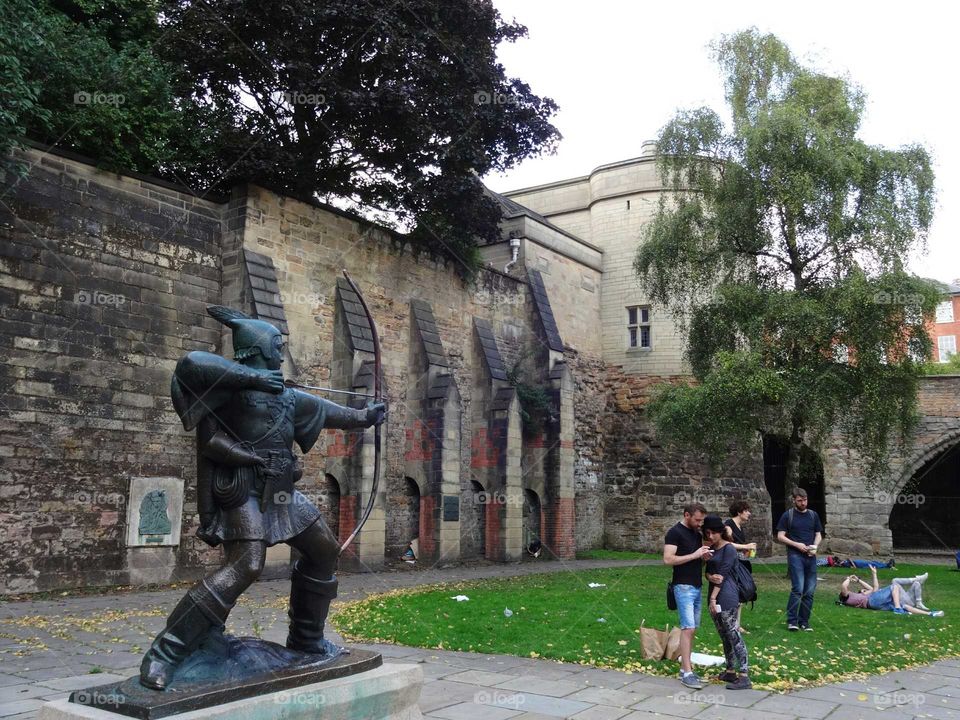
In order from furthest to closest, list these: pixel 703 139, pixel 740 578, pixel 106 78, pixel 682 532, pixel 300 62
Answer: pixel 703 139 → pixel 300 62 → pixel 106 78 → pixel 740 578 → pixel 682 532

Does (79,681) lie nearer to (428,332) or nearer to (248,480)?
(248,480)

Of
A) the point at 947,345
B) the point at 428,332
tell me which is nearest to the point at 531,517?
the point at 428,332

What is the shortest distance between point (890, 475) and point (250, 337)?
74.3 ft

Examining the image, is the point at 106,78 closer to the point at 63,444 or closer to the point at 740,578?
the point at 63,444

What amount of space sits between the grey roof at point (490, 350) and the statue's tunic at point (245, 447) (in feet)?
52.3

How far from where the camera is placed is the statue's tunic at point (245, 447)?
4910 millimetres

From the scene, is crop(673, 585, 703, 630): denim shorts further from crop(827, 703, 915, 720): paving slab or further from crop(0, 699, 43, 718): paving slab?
crop(0, 699, 43, 718): paving slab

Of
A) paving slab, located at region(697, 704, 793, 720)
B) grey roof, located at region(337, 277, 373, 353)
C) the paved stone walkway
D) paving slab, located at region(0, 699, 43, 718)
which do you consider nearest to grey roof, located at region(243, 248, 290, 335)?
grey roof, located at region(337, 277, 373, 353)

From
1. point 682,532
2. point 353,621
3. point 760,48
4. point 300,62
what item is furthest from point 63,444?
point 760,48

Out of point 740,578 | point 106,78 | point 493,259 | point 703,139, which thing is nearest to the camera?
point 740,578

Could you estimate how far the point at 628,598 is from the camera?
500 inches

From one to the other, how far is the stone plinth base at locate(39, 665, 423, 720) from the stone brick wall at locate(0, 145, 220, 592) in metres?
8.98

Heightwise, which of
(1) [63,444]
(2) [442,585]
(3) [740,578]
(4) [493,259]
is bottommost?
(2) [442,585]

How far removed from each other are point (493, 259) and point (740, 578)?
673 inches
